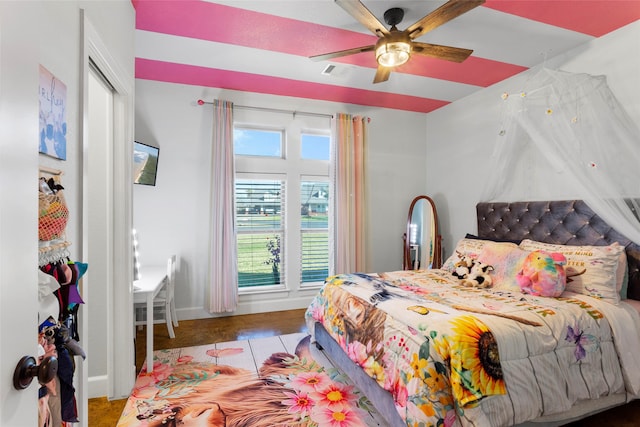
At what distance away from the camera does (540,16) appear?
2287 millimetres

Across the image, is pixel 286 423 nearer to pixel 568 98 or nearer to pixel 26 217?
pixel 26 217

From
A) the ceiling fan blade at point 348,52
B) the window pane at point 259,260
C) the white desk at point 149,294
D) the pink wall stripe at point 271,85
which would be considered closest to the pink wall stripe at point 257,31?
the ceiling fan blade at point 348,52

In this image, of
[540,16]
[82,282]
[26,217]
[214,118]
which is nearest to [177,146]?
[214,118]

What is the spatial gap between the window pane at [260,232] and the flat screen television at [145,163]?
94 centimetres

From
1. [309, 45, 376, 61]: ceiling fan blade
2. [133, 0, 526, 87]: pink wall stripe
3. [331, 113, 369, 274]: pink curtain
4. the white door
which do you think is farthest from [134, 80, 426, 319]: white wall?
the white door

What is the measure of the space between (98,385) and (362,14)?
3.03 m

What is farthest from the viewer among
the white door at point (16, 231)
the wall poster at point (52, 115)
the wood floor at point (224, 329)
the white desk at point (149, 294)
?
the wood floor at point (224, 329)

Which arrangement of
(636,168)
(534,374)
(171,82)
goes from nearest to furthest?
(534,374) < (636,168) < (171,82)

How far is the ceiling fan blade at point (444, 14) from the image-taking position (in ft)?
5.55

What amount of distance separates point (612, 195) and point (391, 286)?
1.69 m

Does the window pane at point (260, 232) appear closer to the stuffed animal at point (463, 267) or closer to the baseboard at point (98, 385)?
the baseboard at point (98, 385)

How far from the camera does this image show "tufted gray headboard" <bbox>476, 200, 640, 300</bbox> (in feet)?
7.43

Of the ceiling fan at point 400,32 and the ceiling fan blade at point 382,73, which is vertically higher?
the ceiling fan at point 400,32

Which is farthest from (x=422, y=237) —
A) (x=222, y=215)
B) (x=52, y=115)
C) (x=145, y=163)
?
(x=52, y=115)
